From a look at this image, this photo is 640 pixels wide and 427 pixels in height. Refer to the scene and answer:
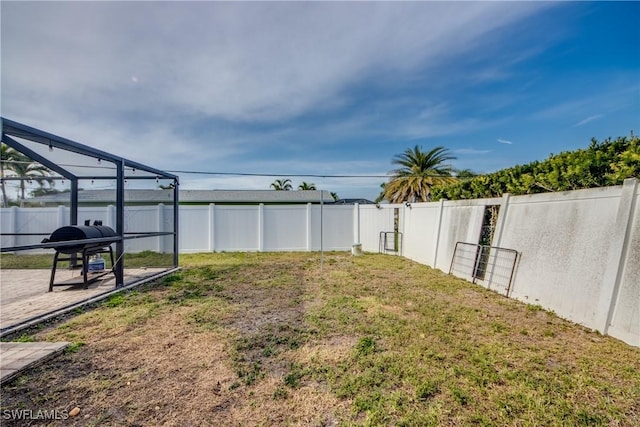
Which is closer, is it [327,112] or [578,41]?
[578,41]

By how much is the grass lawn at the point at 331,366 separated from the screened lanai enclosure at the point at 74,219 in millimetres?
1361

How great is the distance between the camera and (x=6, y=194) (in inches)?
230

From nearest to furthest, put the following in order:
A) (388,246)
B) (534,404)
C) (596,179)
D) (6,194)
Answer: (534,404), (596,179), (6,194), (388,246)

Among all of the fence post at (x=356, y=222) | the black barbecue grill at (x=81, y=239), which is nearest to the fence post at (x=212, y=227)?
the black barbecue grill at (x=81, y=239)

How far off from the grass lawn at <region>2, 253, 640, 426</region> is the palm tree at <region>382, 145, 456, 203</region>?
9038 millimetres

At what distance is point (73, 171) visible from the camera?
222 inches

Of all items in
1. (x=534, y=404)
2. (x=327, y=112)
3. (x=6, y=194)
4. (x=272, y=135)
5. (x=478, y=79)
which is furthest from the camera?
(x=272, y=135)

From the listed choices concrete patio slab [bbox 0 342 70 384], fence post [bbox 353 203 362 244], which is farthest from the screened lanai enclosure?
fence post [bbox 353 203 362 244]

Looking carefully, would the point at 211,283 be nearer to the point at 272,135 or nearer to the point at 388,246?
the point at 388,246

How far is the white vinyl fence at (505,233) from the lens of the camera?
9.92 ft

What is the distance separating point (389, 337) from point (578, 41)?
7007 mm

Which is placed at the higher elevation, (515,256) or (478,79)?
(478,79)

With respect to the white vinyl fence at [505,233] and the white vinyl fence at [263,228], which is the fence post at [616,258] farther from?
the white vinyl fence at [263,228]

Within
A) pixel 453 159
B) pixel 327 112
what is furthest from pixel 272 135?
pixel 453 159
